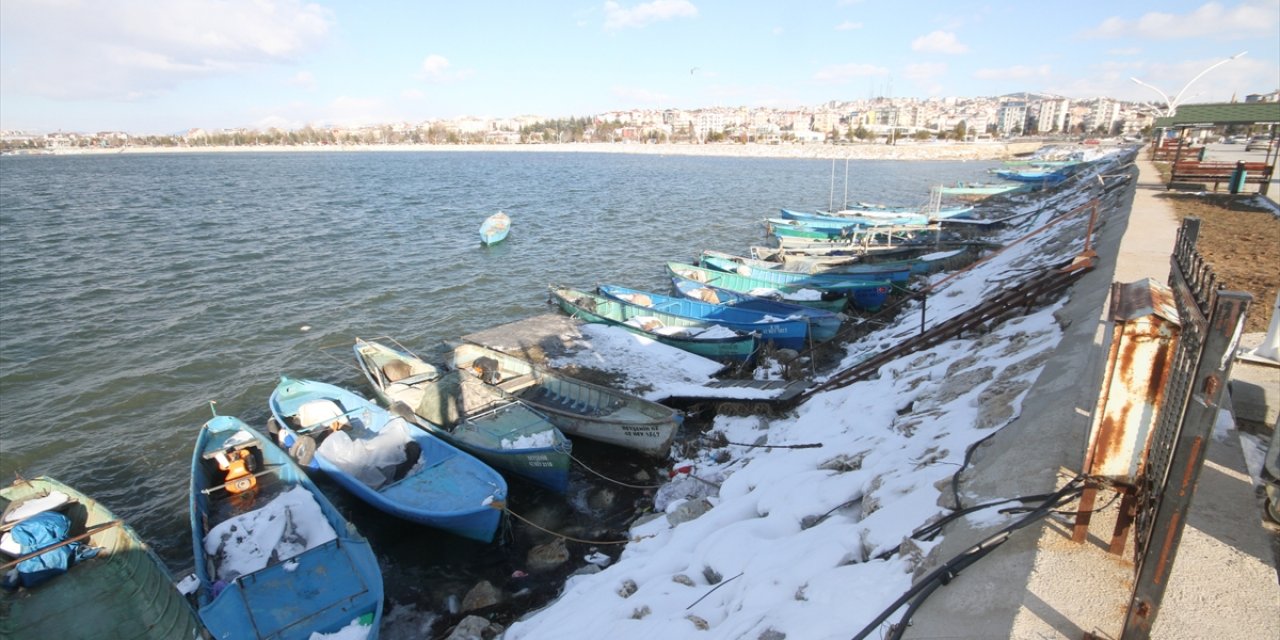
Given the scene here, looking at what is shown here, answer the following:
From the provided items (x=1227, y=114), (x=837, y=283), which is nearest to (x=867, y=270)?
(x=837, y=283)

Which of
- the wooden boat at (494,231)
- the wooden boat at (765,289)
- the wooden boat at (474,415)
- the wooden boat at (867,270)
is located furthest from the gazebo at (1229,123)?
the wooden boat at (494,231)

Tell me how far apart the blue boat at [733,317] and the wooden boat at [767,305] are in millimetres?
458

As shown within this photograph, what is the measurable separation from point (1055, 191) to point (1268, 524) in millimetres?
53940

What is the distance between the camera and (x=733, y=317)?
1897cm

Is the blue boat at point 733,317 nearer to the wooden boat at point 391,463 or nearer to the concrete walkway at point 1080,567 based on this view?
the wooden boat at point 391,463

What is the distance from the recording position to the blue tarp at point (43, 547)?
28.2 ft

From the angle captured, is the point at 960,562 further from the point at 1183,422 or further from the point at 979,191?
the point at 979,191

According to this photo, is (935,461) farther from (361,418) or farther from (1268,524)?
(361,418)

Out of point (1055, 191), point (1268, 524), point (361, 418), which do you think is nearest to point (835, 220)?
point (1055, 191)

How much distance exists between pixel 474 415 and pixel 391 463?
2212 mm

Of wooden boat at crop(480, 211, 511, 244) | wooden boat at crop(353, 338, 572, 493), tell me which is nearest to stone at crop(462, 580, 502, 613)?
wooden boat at crop(353, 338, 572, 493)

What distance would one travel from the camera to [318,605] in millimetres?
8141

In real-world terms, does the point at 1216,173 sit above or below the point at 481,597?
above

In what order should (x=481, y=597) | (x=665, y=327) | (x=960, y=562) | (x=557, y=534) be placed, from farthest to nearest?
1. (x=665, y=327)
2. (x=557, y=534)
3. (x=481, y=597)
4. (x=960, y=562)
